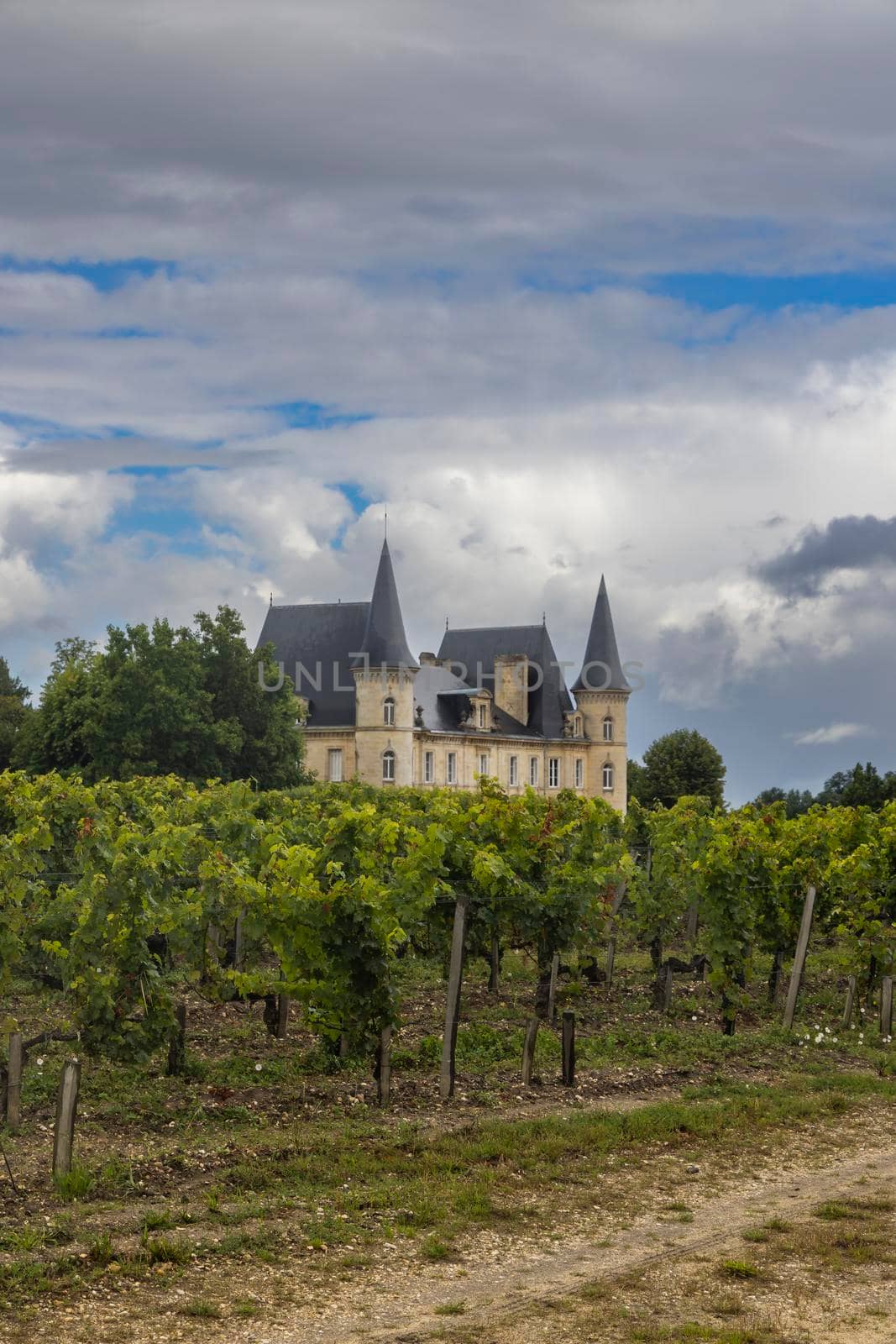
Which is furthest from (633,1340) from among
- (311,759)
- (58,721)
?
(311,759)

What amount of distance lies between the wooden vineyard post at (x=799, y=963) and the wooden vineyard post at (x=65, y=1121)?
892cm

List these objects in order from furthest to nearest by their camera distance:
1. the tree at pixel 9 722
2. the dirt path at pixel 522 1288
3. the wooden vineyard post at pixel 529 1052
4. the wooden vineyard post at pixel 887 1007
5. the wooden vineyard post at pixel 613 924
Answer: the tree at pixel 9 722 → the wooden vineyard post at pixel 613 924 → the wooden vineyard post at pixel 887 1007 → the wooden vineyard post at pixel 529 1052 → the dirt path at pixel 522 1288

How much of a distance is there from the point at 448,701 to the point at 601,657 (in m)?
9.11

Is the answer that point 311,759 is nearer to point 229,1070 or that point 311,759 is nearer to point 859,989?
point 859,989

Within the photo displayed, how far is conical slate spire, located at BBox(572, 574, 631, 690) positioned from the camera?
7788 cm

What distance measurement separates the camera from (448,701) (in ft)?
244

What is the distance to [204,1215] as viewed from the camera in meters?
8.66

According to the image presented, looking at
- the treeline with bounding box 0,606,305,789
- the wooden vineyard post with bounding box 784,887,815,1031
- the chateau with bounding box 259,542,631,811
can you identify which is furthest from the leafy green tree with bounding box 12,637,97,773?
the wooden vineyard post with bounding box 784,887,815,1031

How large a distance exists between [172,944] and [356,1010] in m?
2.93

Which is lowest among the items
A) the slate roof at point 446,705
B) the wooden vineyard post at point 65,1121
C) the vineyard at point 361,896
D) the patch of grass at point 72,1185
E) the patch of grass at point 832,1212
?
the patch of grass at point 832,1212

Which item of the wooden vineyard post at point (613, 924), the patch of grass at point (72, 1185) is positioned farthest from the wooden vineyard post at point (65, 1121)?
the wooden vineyard post at point (613, 924)

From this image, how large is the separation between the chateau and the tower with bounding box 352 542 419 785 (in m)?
0.04

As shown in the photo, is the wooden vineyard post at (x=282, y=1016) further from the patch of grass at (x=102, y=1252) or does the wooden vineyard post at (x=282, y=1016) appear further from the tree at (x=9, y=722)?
the tree at (x=9, y=722)

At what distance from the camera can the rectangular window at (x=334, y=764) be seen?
229ft
